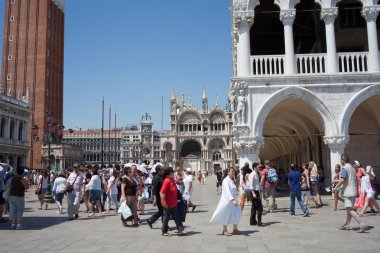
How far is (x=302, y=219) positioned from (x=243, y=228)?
212 cm

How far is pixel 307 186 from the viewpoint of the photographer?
40.5 ft

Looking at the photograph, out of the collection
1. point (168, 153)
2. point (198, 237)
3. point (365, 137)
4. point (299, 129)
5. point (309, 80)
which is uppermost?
point (309, 80)

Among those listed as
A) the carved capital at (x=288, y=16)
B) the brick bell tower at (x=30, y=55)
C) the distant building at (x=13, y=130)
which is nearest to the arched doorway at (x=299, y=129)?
the carved capital at (x=288, y=16)

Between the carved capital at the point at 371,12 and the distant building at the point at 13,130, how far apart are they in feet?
145

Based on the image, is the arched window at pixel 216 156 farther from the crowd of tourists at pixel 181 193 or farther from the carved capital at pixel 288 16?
the crowd of tourists at pixel 181 193

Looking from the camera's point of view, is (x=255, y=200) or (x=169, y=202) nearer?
(x=169, y=202)

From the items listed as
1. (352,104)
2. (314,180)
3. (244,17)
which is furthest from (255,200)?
(244,17)

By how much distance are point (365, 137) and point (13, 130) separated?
1883 inches

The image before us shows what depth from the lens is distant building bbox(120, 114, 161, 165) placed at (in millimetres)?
98438

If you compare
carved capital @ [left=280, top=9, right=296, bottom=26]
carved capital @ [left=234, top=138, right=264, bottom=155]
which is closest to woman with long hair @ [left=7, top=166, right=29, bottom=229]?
carved capital @ [left=234, top=138, right=264, bottom=155]

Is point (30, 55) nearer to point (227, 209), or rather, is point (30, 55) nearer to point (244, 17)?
point (244, 17)

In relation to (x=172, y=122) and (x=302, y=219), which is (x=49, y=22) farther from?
(x=302, y=219)

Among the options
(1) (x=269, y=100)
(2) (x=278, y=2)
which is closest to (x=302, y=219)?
(1) (x=269, y=100)

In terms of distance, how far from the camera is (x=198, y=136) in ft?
257
